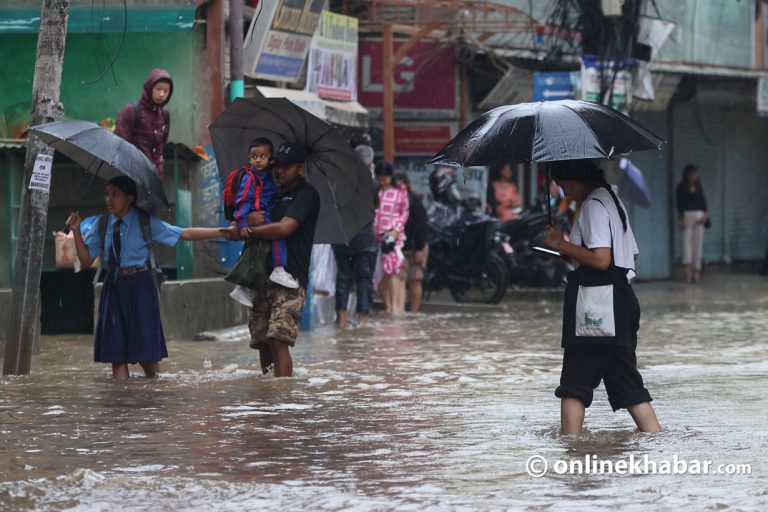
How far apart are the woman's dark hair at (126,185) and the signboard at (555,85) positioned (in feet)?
32.5

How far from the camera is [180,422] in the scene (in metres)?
8.64

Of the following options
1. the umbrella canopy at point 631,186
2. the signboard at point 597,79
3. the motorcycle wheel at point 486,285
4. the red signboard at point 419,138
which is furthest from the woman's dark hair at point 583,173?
the red signboard at point 419,138

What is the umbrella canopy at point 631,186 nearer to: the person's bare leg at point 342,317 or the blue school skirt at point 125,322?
the person's bare leg at point 342,317

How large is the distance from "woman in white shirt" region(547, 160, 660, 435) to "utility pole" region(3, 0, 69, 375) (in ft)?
14.6

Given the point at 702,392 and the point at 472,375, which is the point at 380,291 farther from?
the point at 702,392

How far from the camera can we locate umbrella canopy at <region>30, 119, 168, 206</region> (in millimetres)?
10000

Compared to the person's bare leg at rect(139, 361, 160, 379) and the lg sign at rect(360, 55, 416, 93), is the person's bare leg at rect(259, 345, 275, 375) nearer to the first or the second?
the person's bare leg at rect(139, 361, 160, 379)

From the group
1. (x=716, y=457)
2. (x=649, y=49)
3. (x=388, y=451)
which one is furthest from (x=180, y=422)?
(x=649, y=49)

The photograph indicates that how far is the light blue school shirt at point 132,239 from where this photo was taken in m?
10.4

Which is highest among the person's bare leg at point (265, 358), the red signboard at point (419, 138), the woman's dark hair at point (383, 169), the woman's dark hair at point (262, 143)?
the red signboard at point (419, 138)

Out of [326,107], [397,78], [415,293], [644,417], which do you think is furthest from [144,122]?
[397,78]

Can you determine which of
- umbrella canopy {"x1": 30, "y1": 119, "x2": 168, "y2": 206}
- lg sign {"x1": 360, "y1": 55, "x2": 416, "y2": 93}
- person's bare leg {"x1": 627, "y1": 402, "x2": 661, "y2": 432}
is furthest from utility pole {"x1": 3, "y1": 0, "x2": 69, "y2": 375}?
lg sign {"x1": 360, "y1": 55, "x2": 416, "y2": 93}

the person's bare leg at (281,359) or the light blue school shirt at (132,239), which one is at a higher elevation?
the light blue school shirt at (132,239)


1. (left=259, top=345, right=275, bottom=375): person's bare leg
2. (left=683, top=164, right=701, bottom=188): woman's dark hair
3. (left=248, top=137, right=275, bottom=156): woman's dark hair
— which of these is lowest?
(left=259, top=345, right=275, bottom=375): person's bare leg
